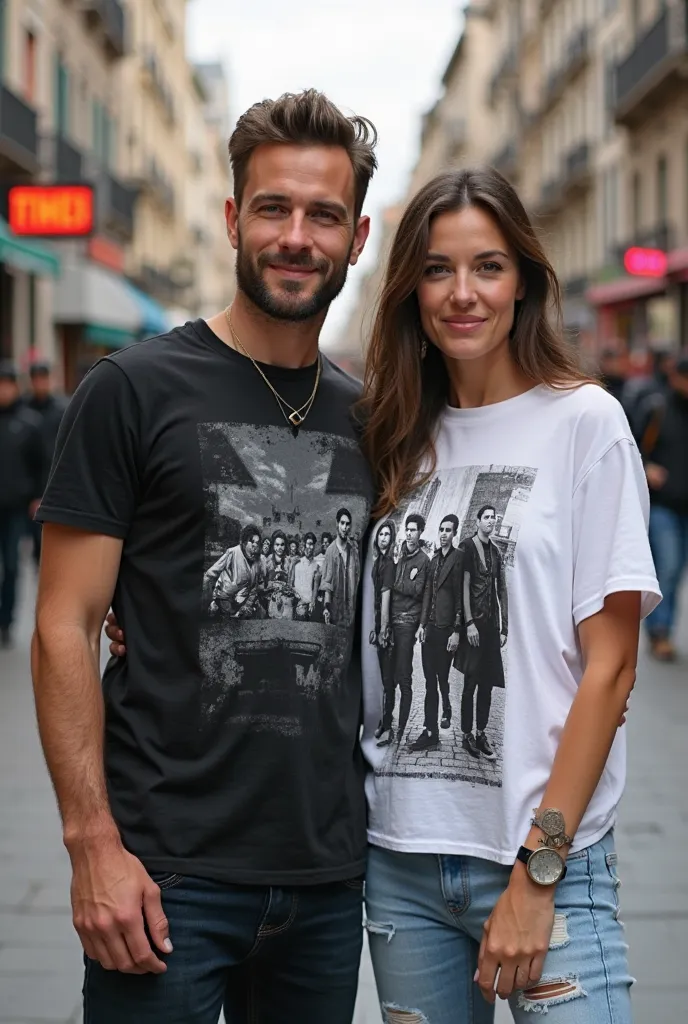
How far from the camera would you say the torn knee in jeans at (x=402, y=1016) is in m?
2.55

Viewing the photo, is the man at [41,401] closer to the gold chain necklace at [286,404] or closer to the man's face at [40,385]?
the man's face at [40,385]

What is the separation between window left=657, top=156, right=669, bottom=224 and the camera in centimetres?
2950

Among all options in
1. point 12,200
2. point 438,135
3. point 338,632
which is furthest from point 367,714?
point 438,135

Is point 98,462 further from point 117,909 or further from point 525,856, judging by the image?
point 525,856

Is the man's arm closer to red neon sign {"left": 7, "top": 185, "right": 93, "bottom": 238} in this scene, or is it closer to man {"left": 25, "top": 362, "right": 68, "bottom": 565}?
man {"left": 25, "top": 362, "right": 68, "bottom": 565}

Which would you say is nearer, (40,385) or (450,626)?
(450,626)

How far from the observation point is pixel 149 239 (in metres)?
44.5

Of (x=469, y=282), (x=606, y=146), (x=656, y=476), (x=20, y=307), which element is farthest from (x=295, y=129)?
(x=606, y=146)

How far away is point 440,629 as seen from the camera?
8.46 ft

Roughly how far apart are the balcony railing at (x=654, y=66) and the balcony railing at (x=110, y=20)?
10792 mm

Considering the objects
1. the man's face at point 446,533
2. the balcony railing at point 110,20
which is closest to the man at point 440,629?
the man's face at point 446,533

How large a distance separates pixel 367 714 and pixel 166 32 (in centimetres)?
4892

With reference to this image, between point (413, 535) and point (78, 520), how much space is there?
0.62 m

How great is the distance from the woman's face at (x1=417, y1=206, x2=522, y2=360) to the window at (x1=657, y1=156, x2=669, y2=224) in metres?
27.8
